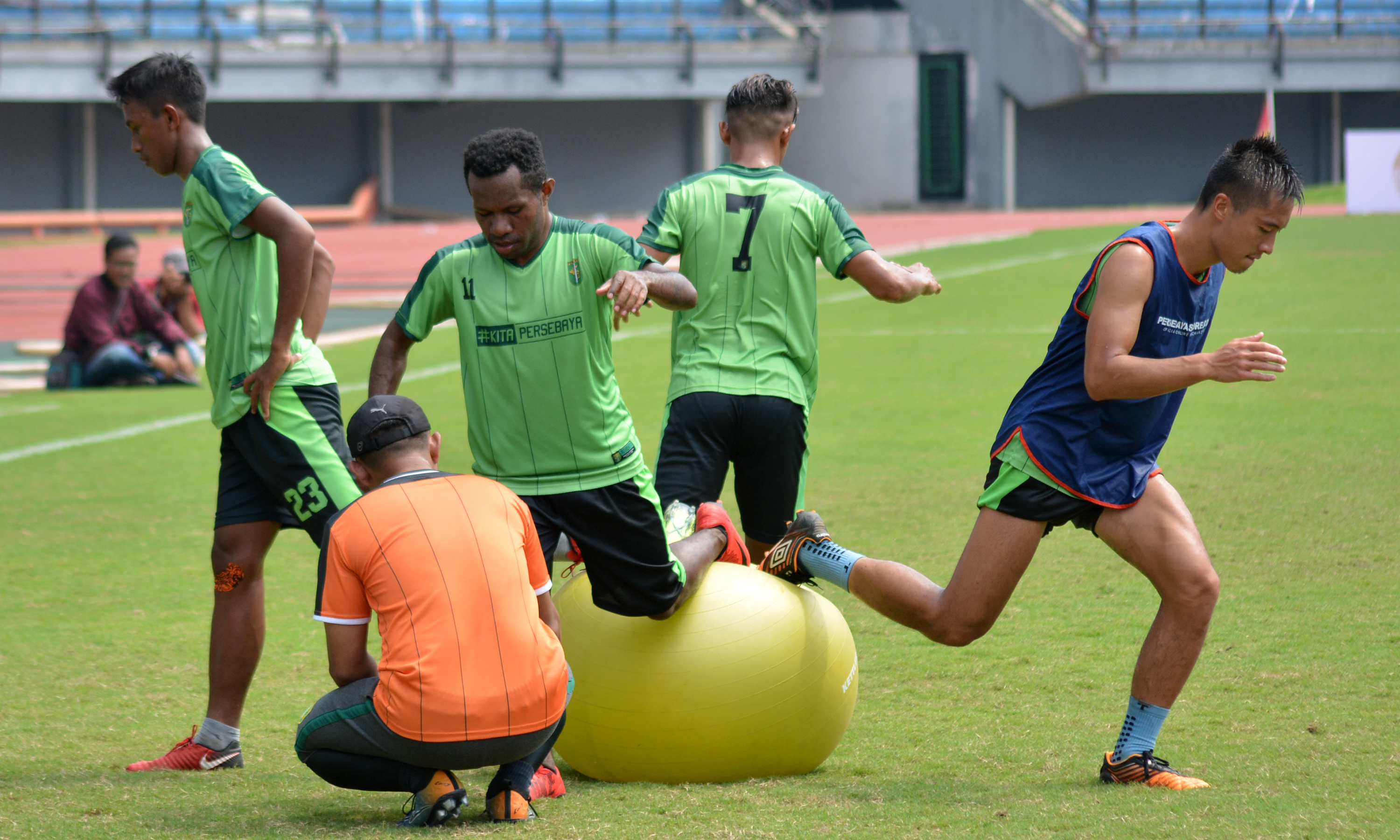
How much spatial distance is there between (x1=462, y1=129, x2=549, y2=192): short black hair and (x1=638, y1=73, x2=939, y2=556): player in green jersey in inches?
44.6

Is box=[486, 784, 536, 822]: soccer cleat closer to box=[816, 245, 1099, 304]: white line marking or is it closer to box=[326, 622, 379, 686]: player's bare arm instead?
box=[326, 622, 379, 686]: player's bare arm

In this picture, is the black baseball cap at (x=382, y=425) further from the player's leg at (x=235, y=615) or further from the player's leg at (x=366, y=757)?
the player's leg at (x=235, y=615)

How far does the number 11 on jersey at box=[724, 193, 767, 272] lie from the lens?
5234 millimetres

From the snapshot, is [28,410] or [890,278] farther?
[28,410]

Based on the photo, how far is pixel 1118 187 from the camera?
43594mm

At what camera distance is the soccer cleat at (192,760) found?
170 inches

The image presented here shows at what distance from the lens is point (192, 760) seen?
14.3ft

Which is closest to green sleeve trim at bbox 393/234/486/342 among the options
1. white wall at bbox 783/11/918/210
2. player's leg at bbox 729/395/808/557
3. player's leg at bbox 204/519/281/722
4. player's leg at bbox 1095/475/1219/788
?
player's leg at bbox 204/519/281/722

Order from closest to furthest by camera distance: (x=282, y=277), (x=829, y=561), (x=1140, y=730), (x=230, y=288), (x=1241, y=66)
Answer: (x=1140, y=730), (x=282, y=277), (x=230, y=288), (x=829, y=561), (x=1241, y=66)

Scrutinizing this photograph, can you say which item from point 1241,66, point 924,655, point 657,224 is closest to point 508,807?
point 924,655

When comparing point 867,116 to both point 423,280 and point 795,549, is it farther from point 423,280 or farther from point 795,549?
point 423,280

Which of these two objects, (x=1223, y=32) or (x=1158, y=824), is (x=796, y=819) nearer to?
(x=1158, y=824)

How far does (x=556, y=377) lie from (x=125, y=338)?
11.0 meters

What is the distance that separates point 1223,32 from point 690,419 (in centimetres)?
3978
